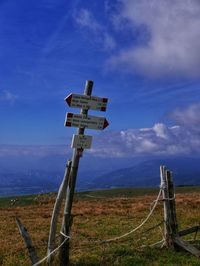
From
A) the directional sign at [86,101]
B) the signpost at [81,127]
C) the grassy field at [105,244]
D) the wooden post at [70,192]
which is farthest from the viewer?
the grassy field at [105,244]

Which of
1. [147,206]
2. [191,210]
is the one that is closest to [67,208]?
[191,210]

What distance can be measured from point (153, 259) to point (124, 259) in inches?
42.1

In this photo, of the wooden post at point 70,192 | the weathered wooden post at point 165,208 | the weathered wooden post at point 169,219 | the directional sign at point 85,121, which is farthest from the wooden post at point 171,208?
the wooden post at point 70,192

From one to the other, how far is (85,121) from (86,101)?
2.18ft

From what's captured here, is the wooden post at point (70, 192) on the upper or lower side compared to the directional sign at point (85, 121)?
lower

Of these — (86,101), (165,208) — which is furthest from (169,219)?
(86,101)

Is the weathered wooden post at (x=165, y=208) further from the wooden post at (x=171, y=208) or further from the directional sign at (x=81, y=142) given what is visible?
the directional sign at (x=81, y=142)

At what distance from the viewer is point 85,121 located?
632 inches

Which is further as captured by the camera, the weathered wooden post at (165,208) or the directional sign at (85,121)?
the weathered wooden post at (165,208)

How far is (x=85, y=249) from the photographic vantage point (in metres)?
18.7

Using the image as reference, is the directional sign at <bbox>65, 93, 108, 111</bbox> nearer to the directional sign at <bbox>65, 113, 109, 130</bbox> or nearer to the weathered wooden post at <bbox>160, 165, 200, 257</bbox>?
the directional sign at <bbox>65, 113, 109, 130</bbox>

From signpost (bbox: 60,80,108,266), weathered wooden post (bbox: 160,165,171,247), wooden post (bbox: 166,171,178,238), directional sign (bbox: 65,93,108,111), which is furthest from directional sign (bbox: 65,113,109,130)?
wooden post (bbox: 166,171,178,238)

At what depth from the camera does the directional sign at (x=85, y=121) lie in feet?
51.6

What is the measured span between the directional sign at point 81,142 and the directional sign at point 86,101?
1.00 meters
